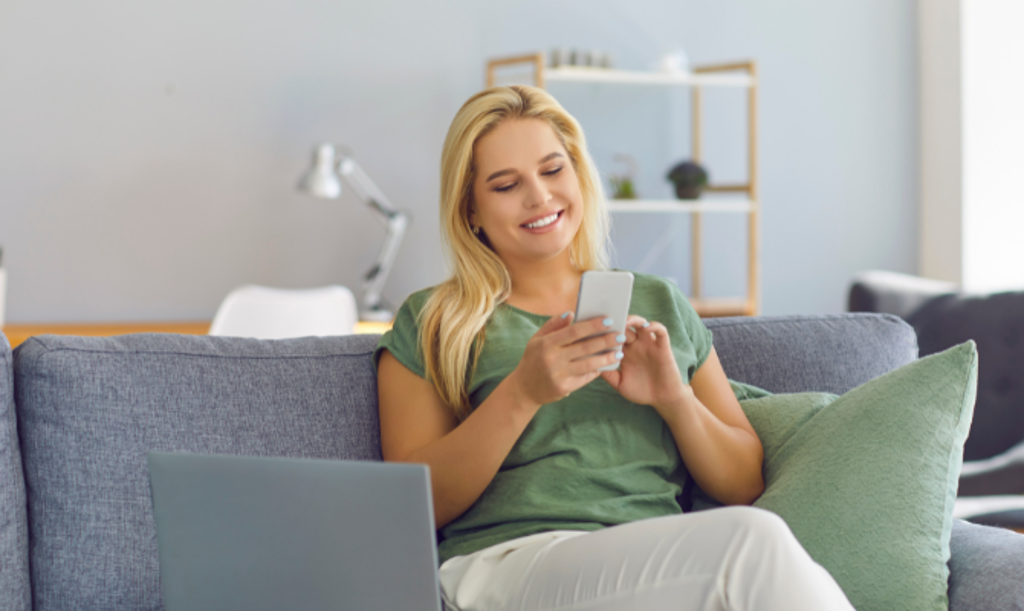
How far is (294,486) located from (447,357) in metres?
0.45

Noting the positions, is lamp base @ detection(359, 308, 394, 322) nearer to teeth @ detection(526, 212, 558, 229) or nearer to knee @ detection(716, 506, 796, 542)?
teeth @ detection(526, 212, 558, 229)

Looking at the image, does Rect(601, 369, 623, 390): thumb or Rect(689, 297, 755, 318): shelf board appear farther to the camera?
Rect(689, 297, 755, 318): shelf board

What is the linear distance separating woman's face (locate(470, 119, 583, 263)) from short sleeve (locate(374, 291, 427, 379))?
17 centimetres

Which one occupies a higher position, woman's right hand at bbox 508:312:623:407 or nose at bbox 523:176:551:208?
nose at bbox 523:176:551:208

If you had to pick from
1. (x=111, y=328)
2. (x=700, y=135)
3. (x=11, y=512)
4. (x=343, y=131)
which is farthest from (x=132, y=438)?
(x=700, y=135)

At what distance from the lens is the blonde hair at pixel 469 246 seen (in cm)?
125

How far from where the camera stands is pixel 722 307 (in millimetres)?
3582

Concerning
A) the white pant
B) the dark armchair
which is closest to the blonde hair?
the white pant

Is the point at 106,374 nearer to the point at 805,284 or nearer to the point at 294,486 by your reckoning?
the point at 294,486

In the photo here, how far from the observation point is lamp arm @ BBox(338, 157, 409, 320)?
338 centimetres

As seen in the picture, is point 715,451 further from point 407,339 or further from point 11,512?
point 11,512

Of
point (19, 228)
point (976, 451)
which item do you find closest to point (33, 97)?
point (19, 228)

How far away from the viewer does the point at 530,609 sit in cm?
99

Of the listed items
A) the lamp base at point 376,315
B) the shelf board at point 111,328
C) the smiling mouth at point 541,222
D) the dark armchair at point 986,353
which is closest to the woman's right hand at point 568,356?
the smiling mouth at point 541,222
